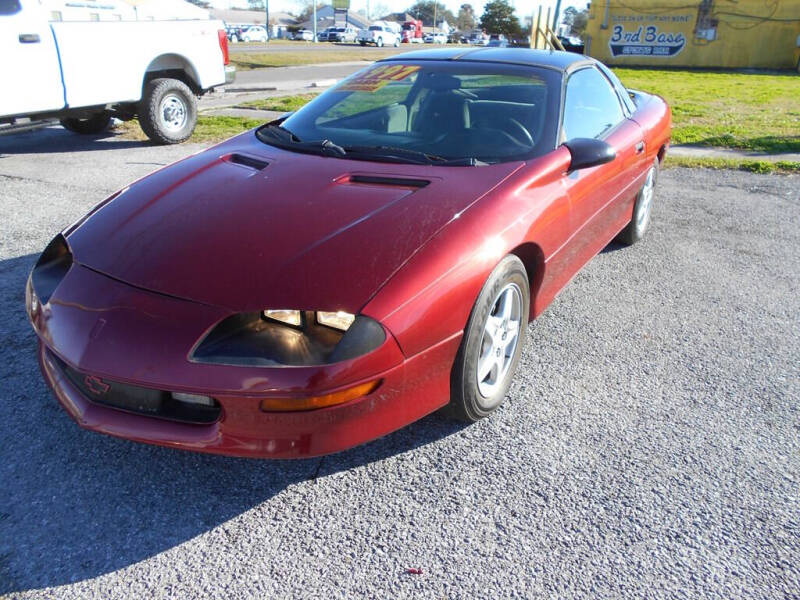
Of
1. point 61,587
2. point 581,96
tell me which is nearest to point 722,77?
point 581,96

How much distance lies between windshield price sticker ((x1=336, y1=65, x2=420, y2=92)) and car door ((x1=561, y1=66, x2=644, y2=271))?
0.95m

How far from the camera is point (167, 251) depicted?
92.1 inches

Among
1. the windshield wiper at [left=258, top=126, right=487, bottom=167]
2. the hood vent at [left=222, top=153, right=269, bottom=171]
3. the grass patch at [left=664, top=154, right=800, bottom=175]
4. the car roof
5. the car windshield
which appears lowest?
the grass patch at [left=664, top=154, right=800, bottom=175]

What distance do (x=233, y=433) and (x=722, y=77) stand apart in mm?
21696

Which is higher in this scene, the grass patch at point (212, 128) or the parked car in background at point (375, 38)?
the parked car in background at point (375, 38)

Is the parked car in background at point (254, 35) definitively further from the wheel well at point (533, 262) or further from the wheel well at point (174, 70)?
the wheel well at point (533, 262)

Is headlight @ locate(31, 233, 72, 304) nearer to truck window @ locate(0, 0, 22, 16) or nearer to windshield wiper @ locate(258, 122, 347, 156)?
windshield wiper @ locate(258, 122, 347, 156)

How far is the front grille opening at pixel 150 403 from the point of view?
2.03m

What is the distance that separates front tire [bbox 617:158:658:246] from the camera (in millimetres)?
4590

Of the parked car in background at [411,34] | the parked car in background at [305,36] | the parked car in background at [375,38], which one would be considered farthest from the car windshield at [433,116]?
the parked car in background at [411,34]

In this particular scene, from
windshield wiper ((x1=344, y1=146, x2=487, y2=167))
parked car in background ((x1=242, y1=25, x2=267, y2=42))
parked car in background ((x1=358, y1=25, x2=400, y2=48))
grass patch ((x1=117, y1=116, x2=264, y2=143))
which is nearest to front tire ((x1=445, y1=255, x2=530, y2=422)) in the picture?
windshield wiper ((x1=344, y1=146, x2=487, y2=167))

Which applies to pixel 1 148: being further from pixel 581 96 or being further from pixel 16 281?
pixel 581 96

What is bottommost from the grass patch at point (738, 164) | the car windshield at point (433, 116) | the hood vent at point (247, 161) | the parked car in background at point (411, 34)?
the grass patch at point (738, 164)

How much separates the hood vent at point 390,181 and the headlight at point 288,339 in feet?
2.71
